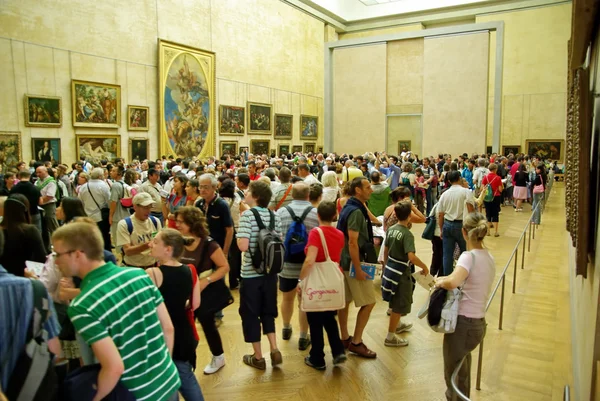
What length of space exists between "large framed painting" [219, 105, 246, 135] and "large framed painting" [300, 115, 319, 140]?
5.45 m

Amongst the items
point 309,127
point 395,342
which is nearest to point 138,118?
point 309,127

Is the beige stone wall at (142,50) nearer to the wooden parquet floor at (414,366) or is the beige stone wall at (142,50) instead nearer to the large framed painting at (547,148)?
the wooden parquet floor at (414,366)

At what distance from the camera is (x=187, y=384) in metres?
2.74

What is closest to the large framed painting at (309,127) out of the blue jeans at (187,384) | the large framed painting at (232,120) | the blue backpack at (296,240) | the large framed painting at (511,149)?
the large framed painting at (232,120)

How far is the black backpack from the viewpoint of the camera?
379 cm

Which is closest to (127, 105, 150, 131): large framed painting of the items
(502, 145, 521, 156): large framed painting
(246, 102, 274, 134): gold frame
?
(246, 102, 274, 134): gold frame

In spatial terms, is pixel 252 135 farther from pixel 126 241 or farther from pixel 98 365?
pixel 98 365

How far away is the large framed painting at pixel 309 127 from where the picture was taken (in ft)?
87.9

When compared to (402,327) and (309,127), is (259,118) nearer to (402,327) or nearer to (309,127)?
(309,127)

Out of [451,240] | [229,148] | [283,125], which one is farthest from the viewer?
[283,125]

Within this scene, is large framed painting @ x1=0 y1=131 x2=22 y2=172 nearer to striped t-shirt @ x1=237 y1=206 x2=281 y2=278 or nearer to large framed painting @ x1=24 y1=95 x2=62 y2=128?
large framed painting @ x1=24 y1=95 x2=62 y2=128

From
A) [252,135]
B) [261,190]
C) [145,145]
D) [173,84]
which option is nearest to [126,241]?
[261,190]

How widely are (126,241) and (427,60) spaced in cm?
2377

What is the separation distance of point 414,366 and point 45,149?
13.2 meters
